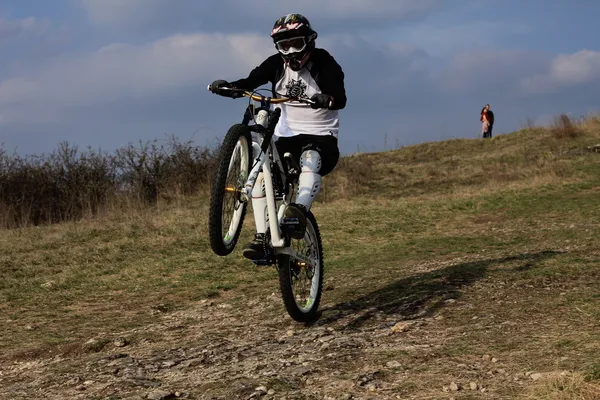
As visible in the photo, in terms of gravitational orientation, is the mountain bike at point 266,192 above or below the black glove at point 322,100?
below

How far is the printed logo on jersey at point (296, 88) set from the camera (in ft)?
21.6

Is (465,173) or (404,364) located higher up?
(465,173)

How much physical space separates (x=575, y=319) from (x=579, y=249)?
4261 millimetres

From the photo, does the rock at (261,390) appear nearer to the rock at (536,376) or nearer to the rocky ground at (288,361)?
the rocky ground at (288,361)

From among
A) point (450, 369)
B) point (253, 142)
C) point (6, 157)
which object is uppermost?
point (6, 157)

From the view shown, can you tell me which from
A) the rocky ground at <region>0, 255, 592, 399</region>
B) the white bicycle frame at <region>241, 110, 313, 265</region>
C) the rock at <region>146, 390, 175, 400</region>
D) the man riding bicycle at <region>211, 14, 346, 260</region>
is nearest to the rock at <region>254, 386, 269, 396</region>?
the rocky ground at <region>0, 255, 592, 399</region>

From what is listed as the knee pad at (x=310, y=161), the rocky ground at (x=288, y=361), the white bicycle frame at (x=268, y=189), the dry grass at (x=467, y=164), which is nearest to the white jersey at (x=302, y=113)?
the knee pad at (x=310, y=161)

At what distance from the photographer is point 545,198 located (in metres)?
17.9

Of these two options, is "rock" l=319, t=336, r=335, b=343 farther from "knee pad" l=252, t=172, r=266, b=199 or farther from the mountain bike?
"knee pad" l=252, t=172, r=266, b=199

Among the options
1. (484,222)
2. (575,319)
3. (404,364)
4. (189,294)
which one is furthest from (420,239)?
(404,364)

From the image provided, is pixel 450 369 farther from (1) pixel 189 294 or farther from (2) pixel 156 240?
(2) pixel 156 240

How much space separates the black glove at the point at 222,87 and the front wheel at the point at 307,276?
3.60 feet

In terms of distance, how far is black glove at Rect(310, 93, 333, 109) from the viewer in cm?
603

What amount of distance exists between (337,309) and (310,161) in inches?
65.0
